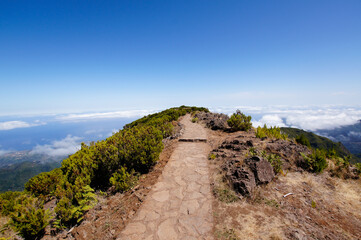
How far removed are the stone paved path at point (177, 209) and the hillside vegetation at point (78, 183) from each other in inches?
47.2

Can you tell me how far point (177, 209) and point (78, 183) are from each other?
2.75 m

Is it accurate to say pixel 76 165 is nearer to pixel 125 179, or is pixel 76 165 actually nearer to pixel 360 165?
pixel 125 179

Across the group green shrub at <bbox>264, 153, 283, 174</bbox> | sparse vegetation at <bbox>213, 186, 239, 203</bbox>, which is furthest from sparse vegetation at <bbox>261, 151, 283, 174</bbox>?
sparse vegetation at <bbox>213, 186, 239, 203</bbox>

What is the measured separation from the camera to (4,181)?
4112 inches

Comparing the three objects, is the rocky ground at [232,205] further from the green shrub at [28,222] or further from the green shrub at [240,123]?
the green shrub at [240,123]

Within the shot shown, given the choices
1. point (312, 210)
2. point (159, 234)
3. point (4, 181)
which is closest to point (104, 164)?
point (159, 234)

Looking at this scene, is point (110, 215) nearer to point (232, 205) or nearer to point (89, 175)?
point (89, 175)

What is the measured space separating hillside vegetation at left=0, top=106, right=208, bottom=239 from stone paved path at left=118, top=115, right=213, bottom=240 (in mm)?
1200

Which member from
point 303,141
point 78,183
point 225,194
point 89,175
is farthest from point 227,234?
point 303,141

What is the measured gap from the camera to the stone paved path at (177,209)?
3145 millimetres

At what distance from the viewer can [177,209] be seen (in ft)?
12.5

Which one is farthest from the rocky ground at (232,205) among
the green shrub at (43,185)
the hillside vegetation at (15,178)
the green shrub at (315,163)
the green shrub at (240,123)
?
the hillside vegetation at (15,178)

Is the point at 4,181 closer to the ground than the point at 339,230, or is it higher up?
closer to the ground

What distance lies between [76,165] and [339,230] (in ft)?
23.4
